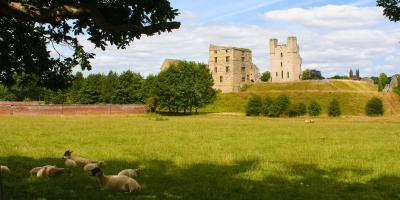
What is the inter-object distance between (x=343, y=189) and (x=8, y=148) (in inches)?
653

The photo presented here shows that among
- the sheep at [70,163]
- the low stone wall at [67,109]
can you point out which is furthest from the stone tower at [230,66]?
the sheep at [70,163]

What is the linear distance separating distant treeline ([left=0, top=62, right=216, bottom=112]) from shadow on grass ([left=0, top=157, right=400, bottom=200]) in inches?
2698

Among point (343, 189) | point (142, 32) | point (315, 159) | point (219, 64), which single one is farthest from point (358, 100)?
point (142, 32)

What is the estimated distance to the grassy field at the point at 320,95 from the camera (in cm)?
10470

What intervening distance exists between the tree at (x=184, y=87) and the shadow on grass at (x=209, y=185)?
71.6 m

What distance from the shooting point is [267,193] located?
13203mm

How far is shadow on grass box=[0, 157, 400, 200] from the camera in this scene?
41.7 ft

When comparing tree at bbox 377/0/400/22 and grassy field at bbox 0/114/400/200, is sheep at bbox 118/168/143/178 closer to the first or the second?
grassy field at bbox 0/114/400/200

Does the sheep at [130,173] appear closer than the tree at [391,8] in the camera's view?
No

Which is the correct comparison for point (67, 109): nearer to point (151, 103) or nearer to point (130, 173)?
point (151, 103)

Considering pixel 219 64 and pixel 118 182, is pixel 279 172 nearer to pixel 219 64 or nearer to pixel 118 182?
pixel 118 182

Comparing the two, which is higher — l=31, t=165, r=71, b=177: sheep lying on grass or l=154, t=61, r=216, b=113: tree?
l=154, t=61, r=216, b=113: tree

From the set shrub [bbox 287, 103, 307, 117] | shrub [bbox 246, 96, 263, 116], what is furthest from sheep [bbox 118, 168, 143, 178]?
shrub [bbox 246, 96, 263, 116]

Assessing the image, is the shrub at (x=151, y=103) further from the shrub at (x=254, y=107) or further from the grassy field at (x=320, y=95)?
the grassy field at (x=320, y=95)
